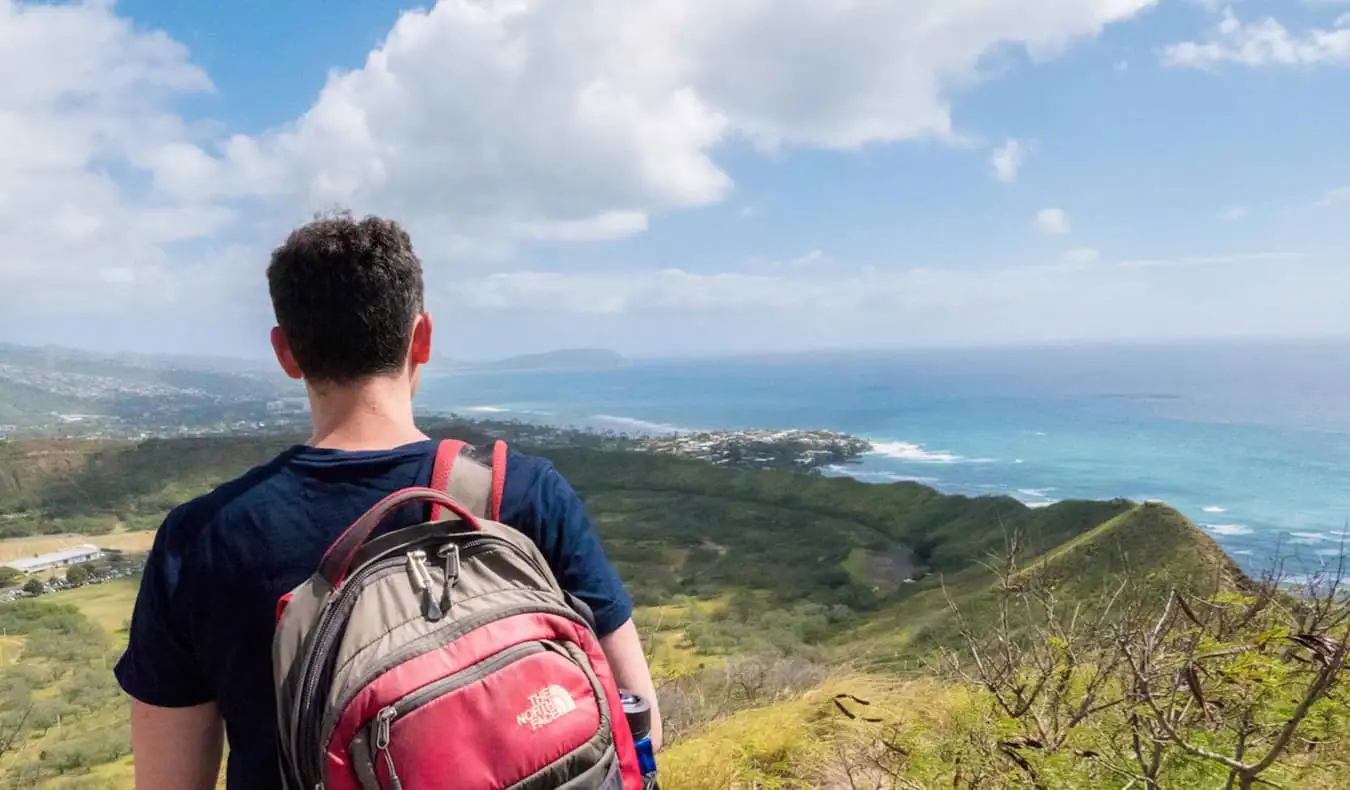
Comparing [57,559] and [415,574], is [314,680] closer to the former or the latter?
[415,574]

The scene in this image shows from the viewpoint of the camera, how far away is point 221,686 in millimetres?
1080

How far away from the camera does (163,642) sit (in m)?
1.07

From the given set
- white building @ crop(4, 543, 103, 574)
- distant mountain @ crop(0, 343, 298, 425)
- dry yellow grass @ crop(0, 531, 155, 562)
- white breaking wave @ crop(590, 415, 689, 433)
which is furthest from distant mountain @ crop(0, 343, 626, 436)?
white building @ crop(4, 543, 103, 574)

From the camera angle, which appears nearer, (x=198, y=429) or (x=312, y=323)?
(x=312, y=323)

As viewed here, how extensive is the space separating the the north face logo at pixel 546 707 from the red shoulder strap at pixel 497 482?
25cm

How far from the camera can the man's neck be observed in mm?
1135

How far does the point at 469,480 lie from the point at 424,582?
173 millimetres

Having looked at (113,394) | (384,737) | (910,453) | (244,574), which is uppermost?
(244,574)

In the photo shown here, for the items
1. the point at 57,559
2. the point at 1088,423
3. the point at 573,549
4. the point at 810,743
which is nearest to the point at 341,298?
the point at 573,549

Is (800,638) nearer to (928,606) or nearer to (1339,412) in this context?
(928,606)

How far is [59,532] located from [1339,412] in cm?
10863

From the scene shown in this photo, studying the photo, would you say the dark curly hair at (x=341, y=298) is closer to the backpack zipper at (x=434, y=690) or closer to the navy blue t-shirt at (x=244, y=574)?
the navy blue t-shirt at (x=244, y=574)

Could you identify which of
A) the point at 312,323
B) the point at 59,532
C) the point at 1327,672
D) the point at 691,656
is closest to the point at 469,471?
the point at 312,323

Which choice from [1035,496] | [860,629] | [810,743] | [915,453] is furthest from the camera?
[915,453]
